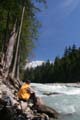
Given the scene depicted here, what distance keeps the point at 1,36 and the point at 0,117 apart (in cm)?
2030

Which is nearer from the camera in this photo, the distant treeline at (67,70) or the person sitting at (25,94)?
the person sitting at (25,94)

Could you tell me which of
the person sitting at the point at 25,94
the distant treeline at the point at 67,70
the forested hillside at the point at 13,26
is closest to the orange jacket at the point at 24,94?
the person sitting at the point at 25,94

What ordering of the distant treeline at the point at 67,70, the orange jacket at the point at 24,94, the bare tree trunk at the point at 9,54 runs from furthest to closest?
the distant treeline at the point at 67,70 → the bare tree trunk at the point at 9,54 → the orange jacket at the point at 24,94

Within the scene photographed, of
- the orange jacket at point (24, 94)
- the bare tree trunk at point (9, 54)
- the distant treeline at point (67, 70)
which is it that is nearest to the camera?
the orange jacket at point (24, 94)

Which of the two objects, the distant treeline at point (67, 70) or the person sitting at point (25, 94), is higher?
the distant treeline at point (67, 70)

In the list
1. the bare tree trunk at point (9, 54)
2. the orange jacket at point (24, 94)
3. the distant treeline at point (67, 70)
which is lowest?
the orange jacket at point (24, 94)

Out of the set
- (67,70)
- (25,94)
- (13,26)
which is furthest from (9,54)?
(67,70)

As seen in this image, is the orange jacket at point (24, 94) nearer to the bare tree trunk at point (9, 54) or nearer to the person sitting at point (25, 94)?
the person sitting at point (25, 94)

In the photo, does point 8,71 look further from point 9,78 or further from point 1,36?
point 1,36

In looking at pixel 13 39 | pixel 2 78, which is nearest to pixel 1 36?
pixel 13 39

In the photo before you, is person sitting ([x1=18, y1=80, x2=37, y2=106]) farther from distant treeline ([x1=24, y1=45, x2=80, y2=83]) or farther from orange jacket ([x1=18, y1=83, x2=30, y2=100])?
distant treeline ([x1=24, y1=45, x2=80, y2=83])

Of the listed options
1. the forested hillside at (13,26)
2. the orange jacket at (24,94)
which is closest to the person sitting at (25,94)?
the orange jacket at (24,94)

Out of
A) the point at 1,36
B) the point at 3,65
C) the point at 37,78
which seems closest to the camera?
the point at 3,65

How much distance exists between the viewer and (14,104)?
55.3ft
